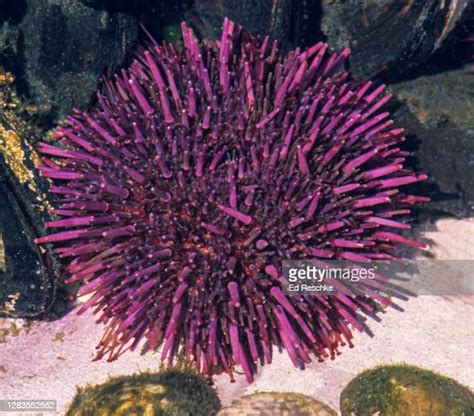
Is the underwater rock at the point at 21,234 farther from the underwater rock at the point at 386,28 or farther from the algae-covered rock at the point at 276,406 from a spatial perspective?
the underwater rock at the point at 386,28

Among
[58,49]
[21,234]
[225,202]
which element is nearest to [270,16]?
[58,49]

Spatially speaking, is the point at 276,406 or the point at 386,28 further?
the point at 386,28

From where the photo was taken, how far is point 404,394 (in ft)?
9.53

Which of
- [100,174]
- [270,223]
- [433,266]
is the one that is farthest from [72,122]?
[433,266]

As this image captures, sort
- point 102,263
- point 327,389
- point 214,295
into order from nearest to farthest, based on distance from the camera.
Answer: point 214,295 → point 102,263 → point 327,389

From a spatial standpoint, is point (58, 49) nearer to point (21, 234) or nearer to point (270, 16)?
point (21, 234)

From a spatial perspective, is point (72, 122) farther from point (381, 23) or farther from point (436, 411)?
point (436, 411)

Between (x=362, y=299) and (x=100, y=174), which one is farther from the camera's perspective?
(x=362, y=299)

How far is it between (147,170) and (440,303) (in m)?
2.03

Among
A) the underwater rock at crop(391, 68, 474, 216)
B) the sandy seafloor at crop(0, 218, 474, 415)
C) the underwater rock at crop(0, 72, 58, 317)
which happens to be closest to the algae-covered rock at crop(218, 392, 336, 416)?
the sandy seafloor at crop(0, 218, 474, 415)

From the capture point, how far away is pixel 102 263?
2.95 m

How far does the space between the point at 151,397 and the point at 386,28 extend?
107 inches

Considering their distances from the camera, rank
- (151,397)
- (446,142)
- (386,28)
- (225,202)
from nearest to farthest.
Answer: (225,202), (151,397), (386,28), (446,142)

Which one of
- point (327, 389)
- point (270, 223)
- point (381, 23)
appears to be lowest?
point (327, 389)
